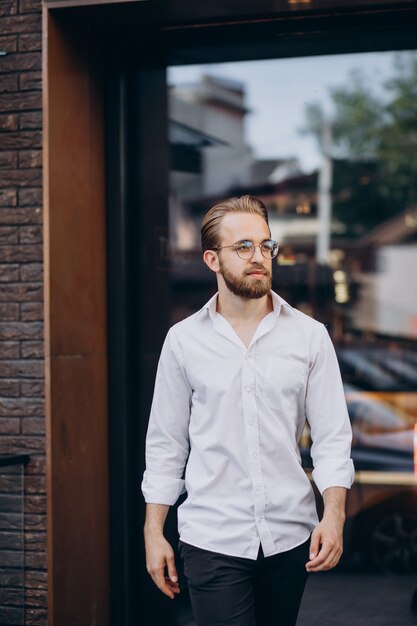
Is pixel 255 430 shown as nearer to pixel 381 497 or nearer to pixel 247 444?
pixel 247 444

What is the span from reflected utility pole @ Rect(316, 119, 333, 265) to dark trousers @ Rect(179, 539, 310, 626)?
319 inches

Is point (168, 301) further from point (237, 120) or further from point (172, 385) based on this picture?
point (237, 120)

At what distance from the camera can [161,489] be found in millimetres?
3225

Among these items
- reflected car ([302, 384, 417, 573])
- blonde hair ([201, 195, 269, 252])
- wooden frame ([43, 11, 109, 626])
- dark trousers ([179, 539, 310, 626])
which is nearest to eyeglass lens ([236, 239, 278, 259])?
blonde hair ([201, 195, 269, 252])

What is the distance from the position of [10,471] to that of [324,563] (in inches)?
74.3

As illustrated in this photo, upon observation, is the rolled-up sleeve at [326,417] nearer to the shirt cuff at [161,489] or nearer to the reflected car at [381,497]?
the shirt cuff at [161,489]

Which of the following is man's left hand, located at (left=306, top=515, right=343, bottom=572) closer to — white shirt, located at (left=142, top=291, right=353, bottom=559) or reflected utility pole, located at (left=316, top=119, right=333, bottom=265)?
white shirt, located at (left=142, top=291, right=353, bottom=559)

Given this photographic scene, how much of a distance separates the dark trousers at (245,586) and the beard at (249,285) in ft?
2.80

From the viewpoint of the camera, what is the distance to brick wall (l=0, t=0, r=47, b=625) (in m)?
4.35

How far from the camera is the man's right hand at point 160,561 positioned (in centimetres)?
311

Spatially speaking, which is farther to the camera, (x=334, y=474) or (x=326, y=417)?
(x=326, y=417)

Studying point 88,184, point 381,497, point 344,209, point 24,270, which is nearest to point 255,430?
point 24,270

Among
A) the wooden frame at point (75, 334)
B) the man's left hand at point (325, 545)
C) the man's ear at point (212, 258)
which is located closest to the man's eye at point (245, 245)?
the man's ear at point (212, 258)

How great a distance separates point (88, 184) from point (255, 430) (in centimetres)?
189
